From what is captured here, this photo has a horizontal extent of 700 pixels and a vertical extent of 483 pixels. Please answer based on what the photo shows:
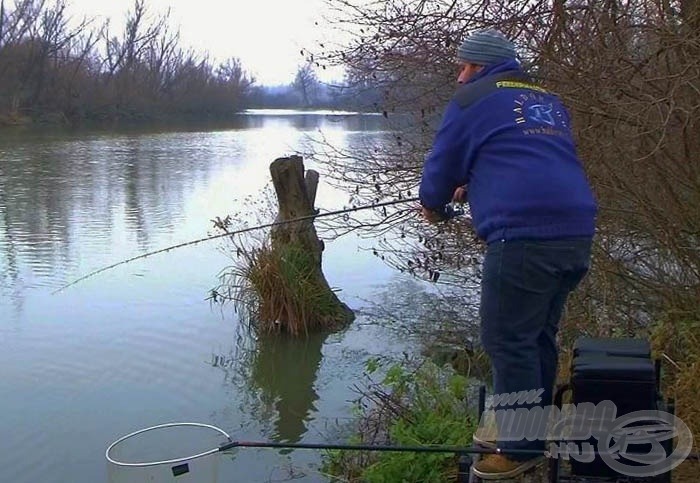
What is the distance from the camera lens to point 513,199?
120 inches

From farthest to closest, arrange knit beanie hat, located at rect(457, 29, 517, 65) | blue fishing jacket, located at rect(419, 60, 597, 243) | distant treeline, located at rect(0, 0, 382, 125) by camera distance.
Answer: distant treeline, located at rect(0, 0, 382, 125) → knit beanie hat, located at rect(457, 29, 517, 65) → blue fishing jacket, located at rect(419, 60, 597, 243)

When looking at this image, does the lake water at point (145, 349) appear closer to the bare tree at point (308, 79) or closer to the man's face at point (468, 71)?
the bare tree at point (308, 79)

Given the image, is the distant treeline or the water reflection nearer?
the water reflection

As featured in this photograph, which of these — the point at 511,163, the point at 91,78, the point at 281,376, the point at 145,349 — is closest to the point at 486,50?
the point at 511,163

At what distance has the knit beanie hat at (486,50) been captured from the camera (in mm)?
3197

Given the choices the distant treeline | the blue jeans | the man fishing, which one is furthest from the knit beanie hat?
the distant treeline

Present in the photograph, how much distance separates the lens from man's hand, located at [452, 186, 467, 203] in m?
3.32

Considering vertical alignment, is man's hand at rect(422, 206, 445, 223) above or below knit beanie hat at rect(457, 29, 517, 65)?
below

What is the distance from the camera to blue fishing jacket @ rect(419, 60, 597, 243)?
303 cm

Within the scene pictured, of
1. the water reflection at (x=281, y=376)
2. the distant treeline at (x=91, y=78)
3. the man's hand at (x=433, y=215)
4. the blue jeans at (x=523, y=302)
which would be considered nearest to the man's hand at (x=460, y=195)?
the man's hand at (x=433, y=215)

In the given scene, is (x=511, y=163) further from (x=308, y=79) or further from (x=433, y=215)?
(x=308, y=79)

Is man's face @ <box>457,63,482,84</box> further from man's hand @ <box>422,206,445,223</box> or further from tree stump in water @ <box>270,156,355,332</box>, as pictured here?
tree stump in water @ <box>270,156,355,332</box>

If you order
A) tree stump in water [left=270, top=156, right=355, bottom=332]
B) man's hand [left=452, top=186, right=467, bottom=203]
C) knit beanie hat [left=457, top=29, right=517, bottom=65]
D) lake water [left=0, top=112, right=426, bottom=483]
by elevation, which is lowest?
lake water [left=0, top=112, right=426, bottom=483]

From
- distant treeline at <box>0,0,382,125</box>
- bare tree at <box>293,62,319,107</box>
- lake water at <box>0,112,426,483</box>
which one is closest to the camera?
lake water at <box>0,112,426,483</box>
